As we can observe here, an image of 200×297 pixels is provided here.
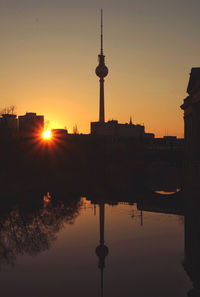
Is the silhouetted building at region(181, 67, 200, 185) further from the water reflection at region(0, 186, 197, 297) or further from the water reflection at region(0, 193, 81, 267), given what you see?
the water reflection at region(0, 193, 81, 267)

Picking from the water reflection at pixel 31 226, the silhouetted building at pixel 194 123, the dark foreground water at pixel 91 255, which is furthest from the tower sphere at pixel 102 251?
the silhouetted building at pixel 194 123

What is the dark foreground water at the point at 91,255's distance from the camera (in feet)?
66.5

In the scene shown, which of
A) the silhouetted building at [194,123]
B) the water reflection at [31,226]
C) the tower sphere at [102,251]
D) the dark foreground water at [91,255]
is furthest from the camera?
the silhouetted building at [194,123]

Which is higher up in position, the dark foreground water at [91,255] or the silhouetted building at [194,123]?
the silhouetted building at [194,123]

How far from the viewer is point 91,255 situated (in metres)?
26.4

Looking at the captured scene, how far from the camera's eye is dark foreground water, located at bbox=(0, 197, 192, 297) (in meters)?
20.3

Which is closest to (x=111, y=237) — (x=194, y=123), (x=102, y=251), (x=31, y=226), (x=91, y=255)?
(x=102, y=251)

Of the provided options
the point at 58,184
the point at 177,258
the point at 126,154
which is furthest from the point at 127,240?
the point at 126,154

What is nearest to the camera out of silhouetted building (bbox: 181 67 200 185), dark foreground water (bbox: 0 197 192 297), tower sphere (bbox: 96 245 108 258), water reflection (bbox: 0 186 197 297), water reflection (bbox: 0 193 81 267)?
dark foreground water (bbox: 0 197 192 297)

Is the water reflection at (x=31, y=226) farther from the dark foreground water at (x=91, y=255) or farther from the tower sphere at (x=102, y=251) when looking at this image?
the tower sphere at (x=102, y=251)

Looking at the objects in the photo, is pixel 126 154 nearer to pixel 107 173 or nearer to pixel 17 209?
pixel 107 173

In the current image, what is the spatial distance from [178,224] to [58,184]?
44.7 m

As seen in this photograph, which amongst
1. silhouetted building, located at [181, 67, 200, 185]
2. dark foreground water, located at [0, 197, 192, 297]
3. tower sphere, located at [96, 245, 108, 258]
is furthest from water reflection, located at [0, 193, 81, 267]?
silhouetted building, located at [181, 67, 200, 185]

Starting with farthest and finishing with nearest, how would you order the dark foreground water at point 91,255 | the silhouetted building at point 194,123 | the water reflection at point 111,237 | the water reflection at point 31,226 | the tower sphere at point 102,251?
the silhouetted building at point 194,123, the water reflection at point 31,226, the tower sphere at point 102,251, the water reflection at point 111,237, the dark foreground water at point 91,255
